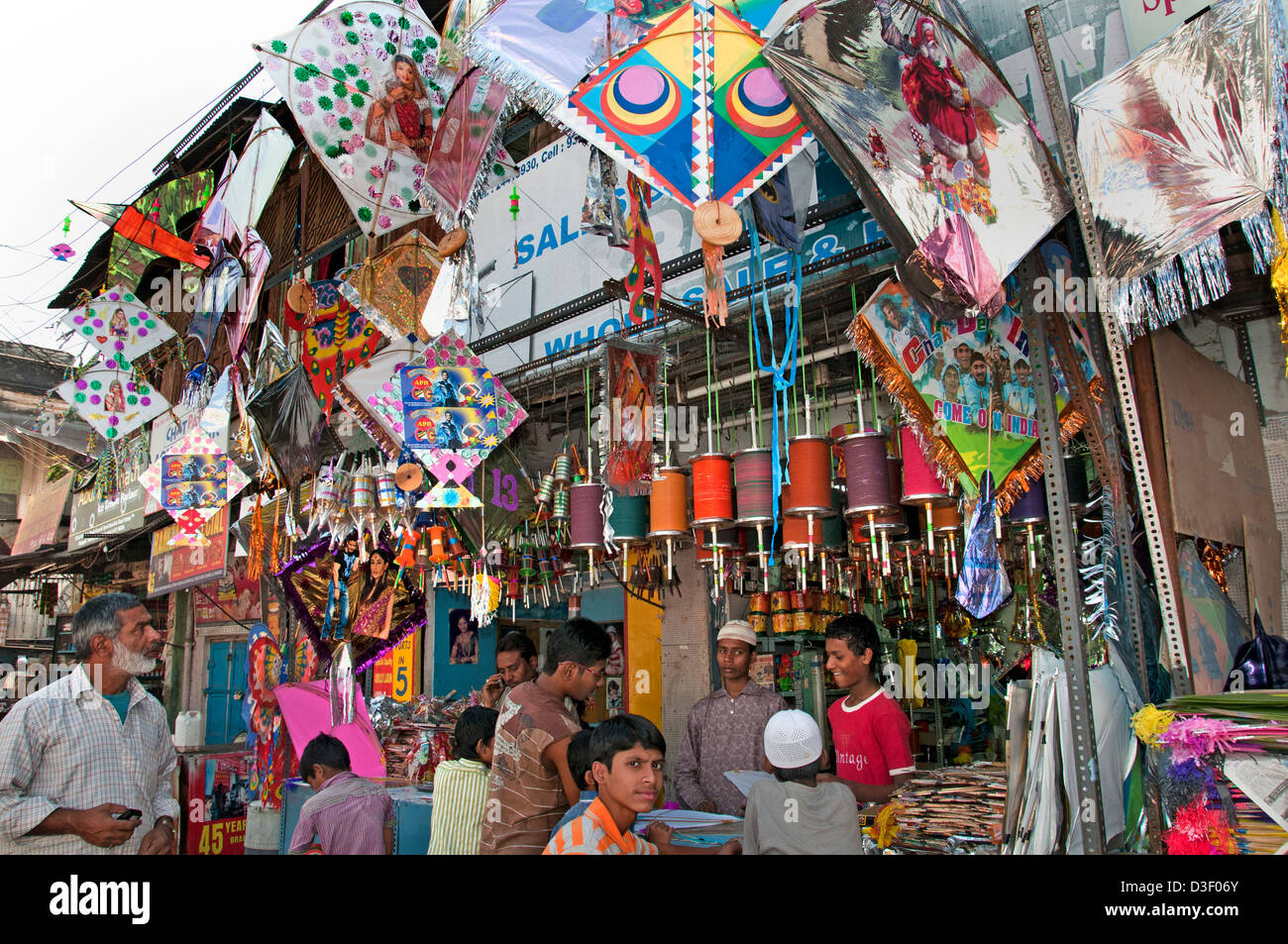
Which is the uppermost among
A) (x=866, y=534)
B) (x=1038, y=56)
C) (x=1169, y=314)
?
(x=1038, y=56)

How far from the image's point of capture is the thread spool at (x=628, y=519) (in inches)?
153

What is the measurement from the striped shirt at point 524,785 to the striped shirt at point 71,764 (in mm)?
1176

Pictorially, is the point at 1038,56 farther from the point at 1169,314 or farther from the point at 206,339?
the point at 206,339

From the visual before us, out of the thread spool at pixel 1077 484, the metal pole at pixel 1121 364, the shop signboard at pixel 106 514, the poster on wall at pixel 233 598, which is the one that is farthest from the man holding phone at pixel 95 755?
the poster on wall at pixel 233 598

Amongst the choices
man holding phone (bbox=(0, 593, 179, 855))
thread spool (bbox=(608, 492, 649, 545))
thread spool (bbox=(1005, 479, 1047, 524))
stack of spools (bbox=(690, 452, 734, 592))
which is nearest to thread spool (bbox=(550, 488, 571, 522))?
thread spool (bbox=(608, 492, 649, 545))

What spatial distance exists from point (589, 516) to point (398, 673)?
4355 mm

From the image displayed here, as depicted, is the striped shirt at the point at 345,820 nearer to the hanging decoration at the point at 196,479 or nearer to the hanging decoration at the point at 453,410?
the hanging decoration at the point at 453,410

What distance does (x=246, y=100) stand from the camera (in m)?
6.61

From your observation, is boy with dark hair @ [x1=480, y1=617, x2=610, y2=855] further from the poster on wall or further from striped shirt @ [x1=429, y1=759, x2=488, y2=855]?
the poster on wall

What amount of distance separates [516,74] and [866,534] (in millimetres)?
2268

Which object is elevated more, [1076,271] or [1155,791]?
[1076,271]

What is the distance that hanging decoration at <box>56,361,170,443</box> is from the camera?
6.85 metres

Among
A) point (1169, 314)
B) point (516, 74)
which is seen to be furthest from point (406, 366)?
point (1169, 314)

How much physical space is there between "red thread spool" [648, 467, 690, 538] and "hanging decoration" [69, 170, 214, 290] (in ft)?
13.5
